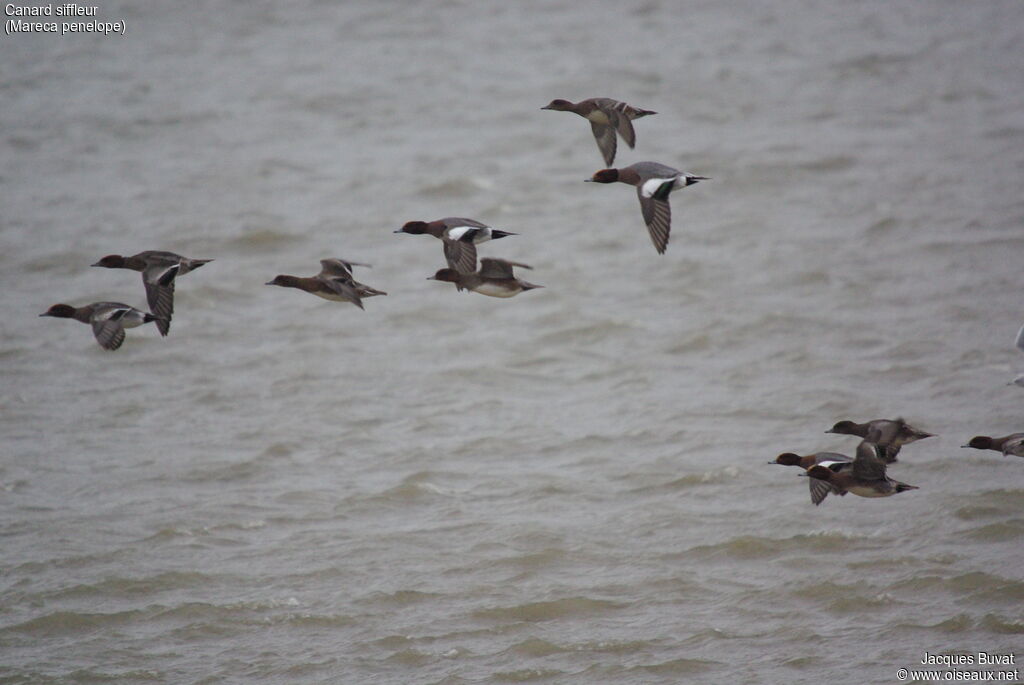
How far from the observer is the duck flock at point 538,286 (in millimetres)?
8930

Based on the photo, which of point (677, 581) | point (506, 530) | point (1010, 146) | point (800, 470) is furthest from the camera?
point (1010, 146)

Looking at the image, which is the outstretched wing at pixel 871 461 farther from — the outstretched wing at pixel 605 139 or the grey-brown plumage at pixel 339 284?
the grey-brown plumage at pixel 339 284

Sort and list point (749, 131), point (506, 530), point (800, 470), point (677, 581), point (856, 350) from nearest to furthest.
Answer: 1. point (677, 581)
2. point (506, 530)
3. point (800, 470)
4. point (856, 350)
5. point (749, 131)

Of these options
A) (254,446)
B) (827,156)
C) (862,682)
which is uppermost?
(827,156)

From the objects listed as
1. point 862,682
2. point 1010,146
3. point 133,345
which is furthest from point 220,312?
point 1010,146

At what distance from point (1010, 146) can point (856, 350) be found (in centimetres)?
713

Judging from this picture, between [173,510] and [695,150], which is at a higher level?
[695,150]

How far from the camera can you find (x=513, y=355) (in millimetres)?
16172

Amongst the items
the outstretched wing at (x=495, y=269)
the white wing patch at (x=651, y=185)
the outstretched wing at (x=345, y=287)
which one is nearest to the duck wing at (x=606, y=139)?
the white wing patch at (x=651, y=185)

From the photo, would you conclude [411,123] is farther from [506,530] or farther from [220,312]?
[506,530]

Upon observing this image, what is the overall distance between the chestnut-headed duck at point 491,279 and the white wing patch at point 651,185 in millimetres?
1126

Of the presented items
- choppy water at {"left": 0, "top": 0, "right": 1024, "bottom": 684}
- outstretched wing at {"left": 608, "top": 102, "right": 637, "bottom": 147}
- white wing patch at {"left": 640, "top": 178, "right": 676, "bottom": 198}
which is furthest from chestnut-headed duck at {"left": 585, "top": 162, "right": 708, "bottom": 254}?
choppy water at {"left": 0, "top": 0, "right": 1024, "bottom": 684}

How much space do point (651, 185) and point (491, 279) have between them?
142cm

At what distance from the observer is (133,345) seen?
1636 centimetres
